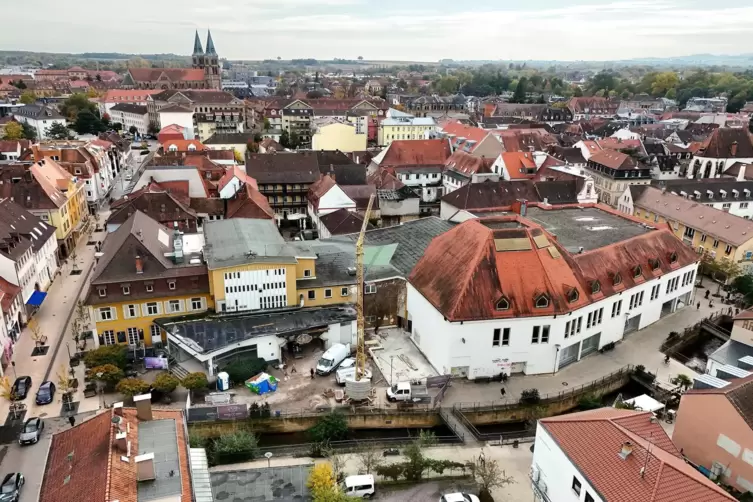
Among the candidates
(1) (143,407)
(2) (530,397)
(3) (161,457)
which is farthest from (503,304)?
(3) (161,457)

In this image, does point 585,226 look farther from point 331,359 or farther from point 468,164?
point 468,164

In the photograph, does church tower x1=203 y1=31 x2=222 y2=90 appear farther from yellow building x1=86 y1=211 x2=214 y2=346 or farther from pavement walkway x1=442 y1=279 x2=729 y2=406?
pavement walkway x1=442 y1=279 x2=729 y2=406

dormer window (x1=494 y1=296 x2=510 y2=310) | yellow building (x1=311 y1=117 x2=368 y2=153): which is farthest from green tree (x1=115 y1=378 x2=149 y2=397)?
yellow building (x1=311 y1=117 x2=368 y2=153)

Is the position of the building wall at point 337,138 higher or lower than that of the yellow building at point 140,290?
higher

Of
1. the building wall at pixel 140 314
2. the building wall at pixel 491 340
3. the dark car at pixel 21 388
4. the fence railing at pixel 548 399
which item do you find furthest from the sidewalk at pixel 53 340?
the fence railing at pixel 548 399

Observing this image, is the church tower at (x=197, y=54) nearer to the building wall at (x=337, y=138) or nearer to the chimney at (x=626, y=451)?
the building wall at (x=337, y=138)
